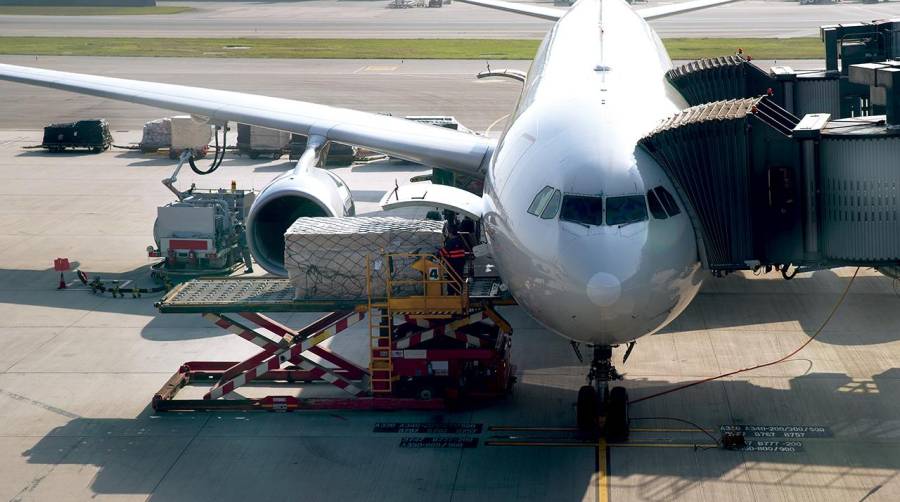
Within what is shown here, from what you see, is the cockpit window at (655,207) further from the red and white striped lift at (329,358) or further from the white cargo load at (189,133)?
the white cargo load at (189,133)

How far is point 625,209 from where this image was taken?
1509 cm

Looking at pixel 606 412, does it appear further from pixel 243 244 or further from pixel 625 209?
pixel 243 244

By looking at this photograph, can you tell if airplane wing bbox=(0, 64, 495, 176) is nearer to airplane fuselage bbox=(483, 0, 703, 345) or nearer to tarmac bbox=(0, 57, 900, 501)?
tarmac bbox=(0, 57, 900, 501)

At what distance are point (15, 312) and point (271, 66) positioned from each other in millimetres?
41089

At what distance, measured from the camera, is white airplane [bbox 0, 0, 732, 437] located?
48.5ft

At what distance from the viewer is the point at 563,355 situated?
69.1ft

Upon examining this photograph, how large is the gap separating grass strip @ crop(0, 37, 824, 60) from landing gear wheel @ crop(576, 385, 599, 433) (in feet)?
156

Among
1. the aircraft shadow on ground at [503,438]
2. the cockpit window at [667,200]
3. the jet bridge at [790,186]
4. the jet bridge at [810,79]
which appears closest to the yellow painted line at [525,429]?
the aircraft shadow on ground at [503,438]

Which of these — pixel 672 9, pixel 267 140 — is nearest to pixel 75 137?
pixel 267 140

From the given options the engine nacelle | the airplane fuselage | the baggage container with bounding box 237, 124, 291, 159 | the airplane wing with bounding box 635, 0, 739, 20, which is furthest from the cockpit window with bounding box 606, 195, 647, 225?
the baggage container with bounding box 237, 124, 291, 159

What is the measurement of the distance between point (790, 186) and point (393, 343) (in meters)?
6.49

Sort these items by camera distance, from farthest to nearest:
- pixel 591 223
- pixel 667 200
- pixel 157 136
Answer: pixel 157 136 → pixel 667 200 → pixel 591 223

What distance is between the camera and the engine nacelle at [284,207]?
75.7 feet

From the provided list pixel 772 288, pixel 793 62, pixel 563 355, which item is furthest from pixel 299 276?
pixel 793 62
